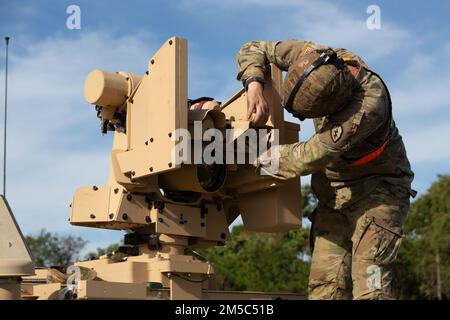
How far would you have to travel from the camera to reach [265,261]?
36625 millimetres

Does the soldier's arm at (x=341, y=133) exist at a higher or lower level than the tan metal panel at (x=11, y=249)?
higher

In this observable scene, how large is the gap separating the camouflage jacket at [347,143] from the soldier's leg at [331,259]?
156 mm

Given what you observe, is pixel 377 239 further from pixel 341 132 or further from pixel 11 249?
pixel 11 249

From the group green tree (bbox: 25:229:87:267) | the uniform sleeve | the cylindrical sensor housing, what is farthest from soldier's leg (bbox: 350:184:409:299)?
green tree (bbox: 25:229:87:267)

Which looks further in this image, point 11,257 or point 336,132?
→ point 336,132

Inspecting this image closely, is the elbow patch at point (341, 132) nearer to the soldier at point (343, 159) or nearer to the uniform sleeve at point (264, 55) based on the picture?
the soldier at point (343, 159)

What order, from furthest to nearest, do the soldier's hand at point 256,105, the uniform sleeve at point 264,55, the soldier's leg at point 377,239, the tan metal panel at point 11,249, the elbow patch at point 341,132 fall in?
1. the uniform sleeve at point 264,55
2. the soldier's hand at point 256,105
3. the soldier's leg at point 377,239
4. the elbow patch at point 341,132
5. the tan metal panel at point 11,249

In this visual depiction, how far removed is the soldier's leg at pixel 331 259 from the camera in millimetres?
6223

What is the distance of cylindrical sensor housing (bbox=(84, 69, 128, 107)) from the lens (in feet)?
19.8

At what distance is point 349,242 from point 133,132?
5.86 feet

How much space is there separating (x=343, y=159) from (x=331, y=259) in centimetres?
81

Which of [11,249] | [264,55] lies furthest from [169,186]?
[11,249]

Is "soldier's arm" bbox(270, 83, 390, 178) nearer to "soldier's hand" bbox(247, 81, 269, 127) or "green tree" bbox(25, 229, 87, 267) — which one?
"soldier's hand" bbox(247, 81, 269, 127)

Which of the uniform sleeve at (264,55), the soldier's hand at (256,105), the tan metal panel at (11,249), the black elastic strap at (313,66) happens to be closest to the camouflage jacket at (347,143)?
the uniform sleeve at (264,55)
